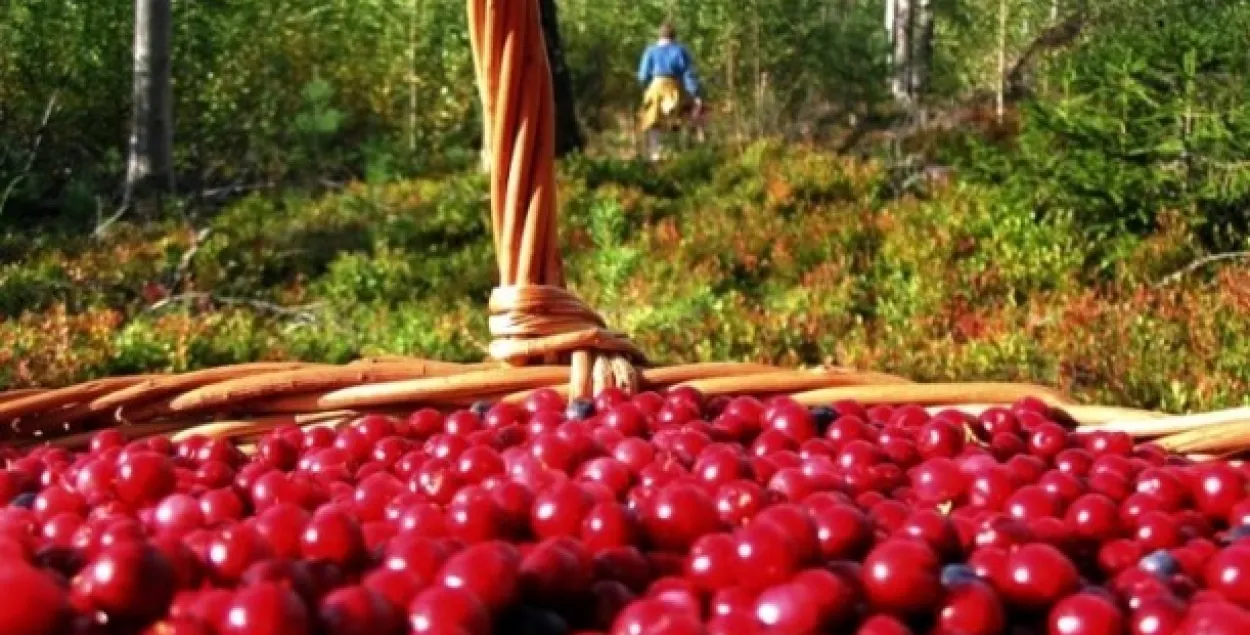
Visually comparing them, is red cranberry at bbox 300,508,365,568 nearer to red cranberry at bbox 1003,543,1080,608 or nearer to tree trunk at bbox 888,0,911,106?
red cranberry at bbox 1003,543,1080,608

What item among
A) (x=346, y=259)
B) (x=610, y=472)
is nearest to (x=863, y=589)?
(x=610, y=472)

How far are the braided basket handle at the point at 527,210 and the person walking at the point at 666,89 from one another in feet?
38.9

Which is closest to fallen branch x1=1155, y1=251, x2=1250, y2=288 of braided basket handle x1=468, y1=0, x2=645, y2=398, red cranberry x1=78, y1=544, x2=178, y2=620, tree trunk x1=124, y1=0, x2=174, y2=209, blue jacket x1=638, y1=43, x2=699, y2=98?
braided basket handle x1=468, y1=0, x2=645, y2=398

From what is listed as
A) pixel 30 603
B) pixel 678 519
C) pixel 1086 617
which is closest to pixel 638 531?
pixel 678 519

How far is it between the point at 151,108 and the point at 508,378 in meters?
9.47

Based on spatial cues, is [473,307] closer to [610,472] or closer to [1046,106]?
[1046,106]

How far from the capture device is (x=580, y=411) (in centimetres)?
189

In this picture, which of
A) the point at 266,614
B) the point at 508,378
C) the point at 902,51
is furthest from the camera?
the point at 902,51

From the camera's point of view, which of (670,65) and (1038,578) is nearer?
(1038,578)

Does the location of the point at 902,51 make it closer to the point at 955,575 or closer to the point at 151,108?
the point at 151,108

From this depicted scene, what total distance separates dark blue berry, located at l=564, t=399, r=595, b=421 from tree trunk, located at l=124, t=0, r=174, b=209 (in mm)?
9474

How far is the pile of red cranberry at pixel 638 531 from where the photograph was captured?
994 millimetres

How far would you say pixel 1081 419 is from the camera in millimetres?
2053

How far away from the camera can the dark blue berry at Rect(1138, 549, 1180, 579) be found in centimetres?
124
